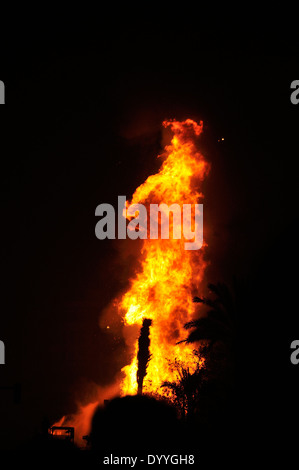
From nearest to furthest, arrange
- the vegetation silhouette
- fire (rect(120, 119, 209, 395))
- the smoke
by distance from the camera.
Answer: the vegetation silhouette
fire (rect(120, 119, 209, 395))
the smoke

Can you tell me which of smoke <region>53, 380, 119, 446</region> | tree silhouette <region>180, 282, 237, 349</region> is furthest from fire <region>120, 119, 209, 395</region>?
tree silhouette <region>180, 282, 237, 349</region>

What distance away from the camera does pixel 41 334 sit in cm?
3356

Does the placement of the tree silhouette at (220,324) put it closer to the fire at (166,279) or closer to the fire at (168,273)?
the fire at (166,279)

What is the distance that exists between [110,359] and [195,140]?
1923 cm

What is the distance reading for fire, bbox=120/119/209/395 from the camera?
28203 millimetres

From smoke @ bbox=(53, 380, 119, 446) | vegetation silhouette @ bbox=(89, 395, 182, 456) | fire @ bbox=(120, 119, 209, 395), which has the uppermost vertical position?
fire @ bbox=(120, 119, 209, 395)

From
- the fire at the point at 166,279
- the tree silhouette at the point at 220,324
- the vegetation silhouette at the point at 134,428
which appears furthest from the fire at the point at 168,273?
the vegetation silhouette at the point at 134,428

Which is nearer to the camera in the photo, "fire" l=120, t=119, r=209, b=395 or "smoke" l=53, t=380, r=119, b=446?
"fire" l=120, t=119, r=209, b=395

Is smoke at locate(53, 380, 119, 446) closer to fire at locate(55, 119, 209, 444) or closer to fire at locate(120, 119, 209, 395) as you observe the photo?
fire at locate(55, 119, 209, 444)

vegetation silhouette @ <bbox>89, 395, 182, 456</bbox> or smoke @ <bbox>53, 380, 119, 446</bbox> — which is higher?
vegetation silhouette @ <bbox>89, 395, 182, 456</bbox>

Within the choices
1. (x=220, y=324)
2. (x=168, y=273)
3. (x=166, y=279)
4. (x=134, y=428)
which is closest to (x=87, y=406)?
(x=166, y=279)

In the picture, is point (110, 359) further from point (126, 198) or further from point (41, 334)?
point (126, 198)

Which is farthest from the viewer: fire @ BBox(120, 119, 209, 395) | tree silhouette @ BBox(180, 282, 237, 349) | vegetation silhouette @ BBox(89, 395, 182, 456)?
fire @ BBox(120, 119, 209, 395)

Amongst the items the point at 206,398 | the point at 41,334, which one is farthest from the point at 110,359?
the point at 206,398
